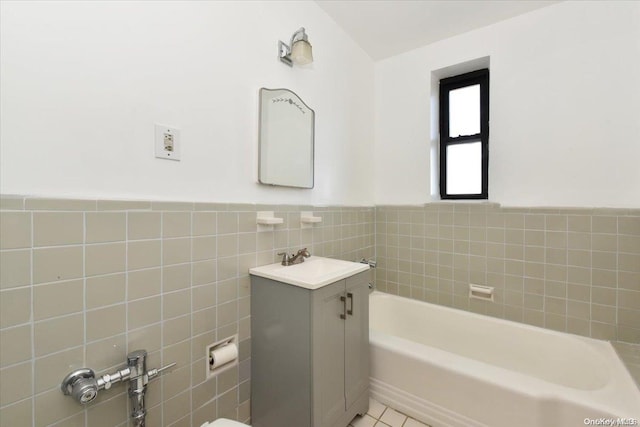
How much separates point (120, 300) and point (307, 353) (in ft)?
2.42

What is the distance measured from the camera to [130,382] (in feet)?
2.89

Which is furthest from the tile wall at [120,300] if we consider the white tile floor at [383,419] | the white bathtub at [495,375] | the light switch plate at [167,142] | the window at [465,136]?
the window at [465,136]

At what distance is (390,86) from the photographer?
2.35 metres

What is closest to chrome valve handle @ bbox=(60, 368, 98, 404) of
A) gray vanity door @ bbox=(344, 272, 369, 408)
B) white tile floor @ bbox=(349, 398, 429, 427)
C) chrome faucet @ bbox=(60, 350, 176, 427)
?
chrome faucet @ bbox=(60, 350, 176, 427)

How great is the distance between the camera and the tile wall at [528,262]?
1524 millimetres

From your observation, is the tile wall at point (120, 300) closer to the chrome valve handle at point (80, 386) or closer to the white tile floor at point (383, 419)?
the chrome valve handle at point (80, 386)

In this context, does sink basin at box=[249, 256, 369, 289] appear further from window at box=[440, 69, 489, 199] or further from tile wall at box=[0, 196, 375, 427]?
window at box=[440, 69, 489, 199]

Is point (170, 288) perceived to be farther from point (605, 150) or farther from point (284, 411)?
point (605, 150)

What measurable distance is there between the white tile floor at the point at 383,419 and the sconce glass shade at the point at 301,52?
6.73ft

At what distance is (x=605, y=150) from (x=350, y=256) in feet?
5.72

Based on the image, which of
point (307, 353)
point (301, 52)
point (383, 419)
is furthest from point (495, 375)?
point (301, 52)

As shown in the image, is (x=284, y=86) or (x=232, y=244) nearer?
(x=232, y=244)

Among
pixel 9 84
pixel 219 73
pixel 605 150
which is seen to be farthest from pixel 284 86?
pixel 605 150

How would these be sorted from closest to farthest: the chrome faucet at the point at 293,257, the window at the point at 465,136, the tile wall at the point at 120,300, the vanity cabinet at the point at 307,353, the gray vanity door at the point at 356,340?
the tile wall at the point at 120,300 → the vanity cabinet at the point at 307,353 → the gray vanity door at the point at 356,340 → the chrome faucet at the point at 293,257 → the window at the point at 465,136
